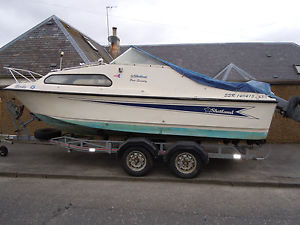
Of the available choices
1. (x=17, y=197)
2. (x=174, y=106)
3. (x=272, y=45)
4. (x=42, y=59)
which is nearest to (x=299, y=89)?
(x=174, y=106)

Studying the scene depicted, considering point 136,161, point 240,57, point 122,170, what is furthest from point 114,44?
point 136,161

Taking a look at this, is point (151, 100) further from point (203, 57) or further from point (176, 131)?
point (203, 57)

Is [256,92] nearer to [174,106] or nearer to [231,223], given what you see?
[174,106]

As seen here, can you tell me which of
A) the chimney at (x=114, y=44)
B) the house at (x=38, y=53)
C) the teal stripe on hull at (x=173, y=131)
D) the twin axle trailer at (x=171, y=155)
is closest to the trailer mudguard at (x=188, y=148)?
the twin axle trailer at (x=171, y=155)

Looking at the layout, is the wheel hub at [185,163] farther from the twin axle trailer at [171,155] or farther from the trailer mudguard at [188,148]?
the trailer mudguard at [188,148]

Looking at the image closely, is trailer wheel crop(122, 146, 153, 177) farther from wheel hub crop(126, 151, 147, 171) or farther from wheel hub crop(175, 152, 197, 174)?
wheel hub crop(175, 152, 197, 174)

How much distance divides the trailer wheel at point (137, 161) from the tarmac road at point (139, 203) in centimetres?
28

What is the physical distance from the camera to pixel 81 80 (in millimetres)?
5184

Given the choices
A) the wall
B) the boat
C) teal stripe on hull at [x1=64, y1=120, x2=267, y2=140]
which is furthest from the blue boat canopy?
the wall

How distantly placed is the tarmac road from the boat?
1.28 metres

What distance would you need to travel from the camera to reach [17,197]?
393cm

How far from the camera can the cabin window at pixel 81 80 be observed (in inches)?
201

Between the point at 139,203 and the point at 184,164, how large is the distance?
5.00 ft

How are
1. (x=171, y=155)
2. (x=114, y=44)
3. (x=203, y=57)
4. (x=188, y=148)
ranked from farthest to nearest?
(x=114, y=44)
(x=203, y=57)
(x=171, y=155)
(x=188, y=148)
